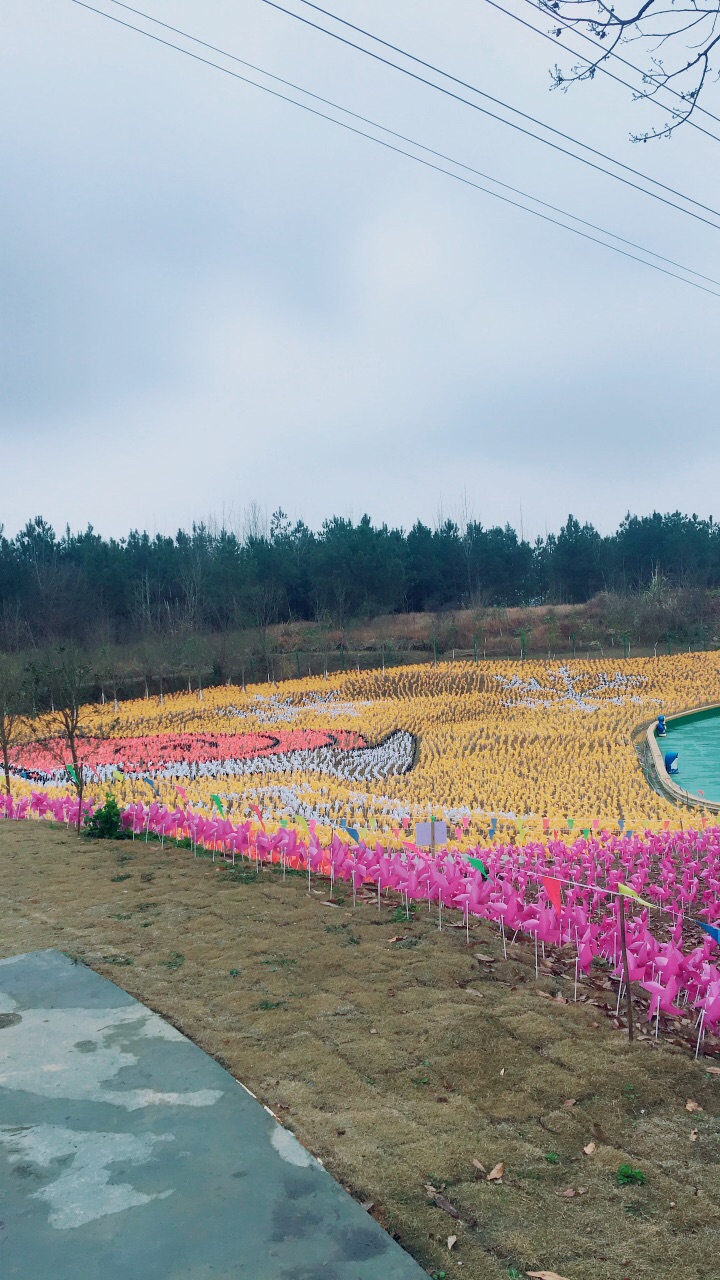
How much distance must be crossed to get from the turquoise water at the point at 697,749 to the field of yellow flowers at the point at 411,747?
2.97 ft

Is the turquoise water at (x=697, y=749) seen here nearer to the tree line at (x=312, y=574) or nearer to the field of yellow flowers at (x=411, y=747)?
the field of yellow flowers at (x=411, y=747)

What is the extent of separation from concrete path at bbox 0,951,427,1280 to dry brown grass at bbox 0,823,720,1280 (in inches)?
7.4

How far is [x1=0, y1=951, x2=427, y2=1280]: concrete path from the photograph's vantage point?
2.76 m

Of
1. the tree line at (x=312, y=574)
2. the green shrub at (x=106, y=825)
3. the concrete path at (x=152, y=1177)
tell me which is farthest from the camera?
the tree line at (x=312, y=574)

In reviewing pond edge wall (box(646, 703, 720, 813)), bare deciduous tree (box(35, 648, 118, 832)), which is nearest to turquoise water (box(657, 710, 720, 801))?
pond edge wall (box(646, 703, 720, 813))

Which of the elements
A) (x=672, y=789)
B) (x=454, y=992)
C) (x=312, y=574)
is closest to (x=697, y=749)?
(x=672, y=789)

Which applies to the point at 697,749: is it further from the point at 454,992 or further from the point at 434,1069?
the point at 434,1069

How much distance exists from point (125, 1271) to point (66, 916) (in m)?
4.11

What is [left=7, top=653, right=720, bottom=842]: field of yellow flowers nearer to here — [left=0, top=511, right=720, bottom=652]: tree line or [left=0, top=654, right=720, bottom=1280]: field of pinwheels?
[left=0, top=654, right=720, bottom=1280]: field of pinwheels

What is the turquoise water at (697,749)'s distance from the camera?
1897 centimetres

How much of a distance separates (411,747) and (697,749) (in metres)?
8.48

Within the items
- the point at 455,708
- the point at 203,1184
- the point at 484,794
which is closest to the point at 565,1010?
the point at 203,1184

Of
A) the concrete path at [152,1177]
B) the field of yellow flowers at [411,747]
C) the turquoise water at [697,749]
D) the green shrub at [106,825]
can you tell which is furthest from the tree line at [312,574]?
the concrete path at [152,1177]

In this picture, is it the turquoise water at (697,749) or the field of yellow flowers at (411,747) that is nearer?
the field of yellow flowers at (411,747)
